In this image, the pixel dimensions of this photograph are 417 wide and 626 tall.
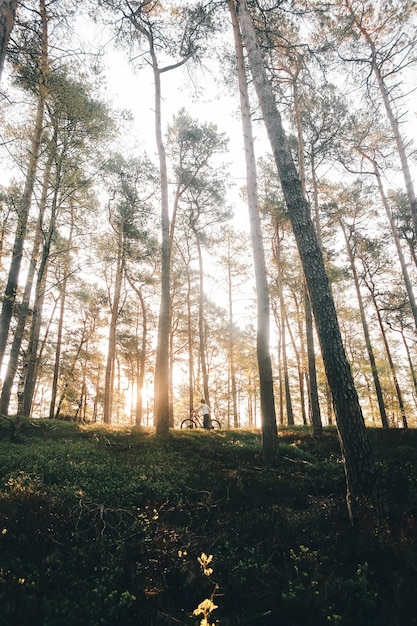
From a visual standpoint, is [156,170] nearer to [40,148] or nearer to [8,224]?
[40,148]

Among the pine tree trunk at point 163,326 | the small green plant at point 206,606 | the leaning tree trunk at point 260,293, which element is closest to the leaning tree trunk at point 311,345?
the leaning tree trunk at point 260,293

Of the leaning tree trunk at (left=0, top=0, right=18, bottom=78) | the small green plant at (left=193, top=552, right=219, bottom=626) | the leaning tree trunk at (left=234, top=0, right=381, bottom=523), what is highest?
the leaning tree trunk at (left=0, top=0, right=18, bottom=78)

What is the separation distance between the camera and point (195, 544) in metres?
4.08

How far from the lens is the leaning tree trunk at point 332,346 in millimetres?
4609

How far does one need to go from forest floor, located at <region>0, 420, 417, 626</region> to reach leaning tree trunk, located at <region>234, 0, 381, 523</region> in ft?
1.93

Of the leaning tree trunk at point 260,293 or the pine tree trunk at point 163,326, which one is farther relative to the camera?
the pine tree trunk at point 163,326

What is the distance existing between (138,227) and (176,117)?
6.38 meters

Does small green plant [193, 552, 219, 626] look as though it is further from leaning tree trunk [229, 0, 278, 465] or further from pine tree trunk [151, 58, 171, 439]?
pine tree trunk [151, 58, 171, 439]

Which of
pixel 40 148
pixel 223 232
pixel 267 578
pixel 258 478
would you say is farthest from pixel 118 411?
pixel 267 578

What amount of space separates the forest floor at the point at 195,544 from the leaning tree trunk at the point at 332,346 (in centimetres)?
59

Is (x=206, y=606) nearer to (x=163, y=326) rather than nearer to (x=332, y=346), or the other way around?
(x=332, y=346)

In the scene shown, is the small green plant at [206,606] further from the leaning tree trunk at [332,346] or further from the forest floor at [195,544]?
the leaning tree trunk at [332,346]

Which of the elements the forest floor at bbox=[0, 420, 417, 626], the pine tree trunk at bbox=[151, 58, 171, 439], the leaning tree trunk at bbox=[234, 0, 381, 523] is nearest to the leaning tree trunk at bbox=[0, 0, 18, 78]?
the leaning tree trunk at bbox=[234, 0, 381, 523]

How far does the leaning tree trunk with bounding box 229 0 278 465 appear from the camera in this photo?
7.79m
